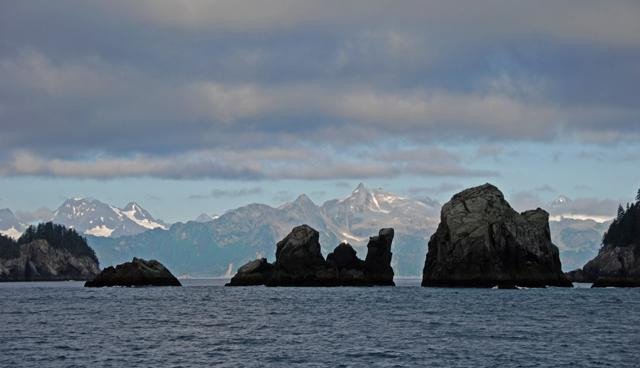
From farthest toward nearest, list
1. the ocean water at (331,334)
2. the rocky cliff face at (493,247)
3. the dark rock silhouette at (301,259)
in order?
1. the dark rock silhouette at (301,259)
2. the rocky cliff face at (493,247)
3. the ocean water at (331,334)

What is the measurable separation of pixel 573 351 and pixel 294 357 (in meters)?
21.4

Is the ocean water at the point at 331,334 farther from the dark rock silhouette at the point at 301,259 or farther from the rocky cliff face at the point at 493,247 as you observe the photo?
the dark rock silhouette at the point at 301,259

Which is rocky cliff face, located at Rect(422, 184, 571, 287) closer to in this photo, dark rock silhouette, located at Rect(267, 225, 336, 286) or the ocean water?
dark rock silhouette, located at Rect(267, 225, 336, 286)

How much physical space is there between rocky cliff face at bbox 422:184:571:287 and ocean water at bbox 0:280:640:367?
112 ft

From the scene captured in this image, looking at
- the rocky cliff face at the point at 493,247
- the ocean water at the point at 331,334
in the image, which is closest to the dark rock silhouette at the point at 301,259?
the rocky cliff face at the point at 493,247

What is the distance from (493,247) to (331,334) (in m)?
88.4

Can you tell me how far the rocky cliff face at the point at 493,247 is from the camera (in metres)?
166

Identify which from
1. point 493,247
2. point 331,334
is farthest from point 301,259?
point 331,334

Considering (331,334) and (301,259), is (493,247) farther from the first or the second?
(331,334)

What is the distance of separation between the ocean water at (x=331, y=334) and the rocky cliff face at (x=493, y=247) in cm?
3410

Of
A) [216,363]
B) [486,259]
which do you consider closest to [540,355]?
[216,363]

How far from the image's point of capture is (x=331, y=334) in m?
83.2

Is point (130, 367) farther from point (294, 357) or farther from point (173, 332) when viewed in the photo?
point (173, 332)

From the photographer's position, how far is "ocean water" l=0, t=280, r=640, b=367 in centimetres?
6494
